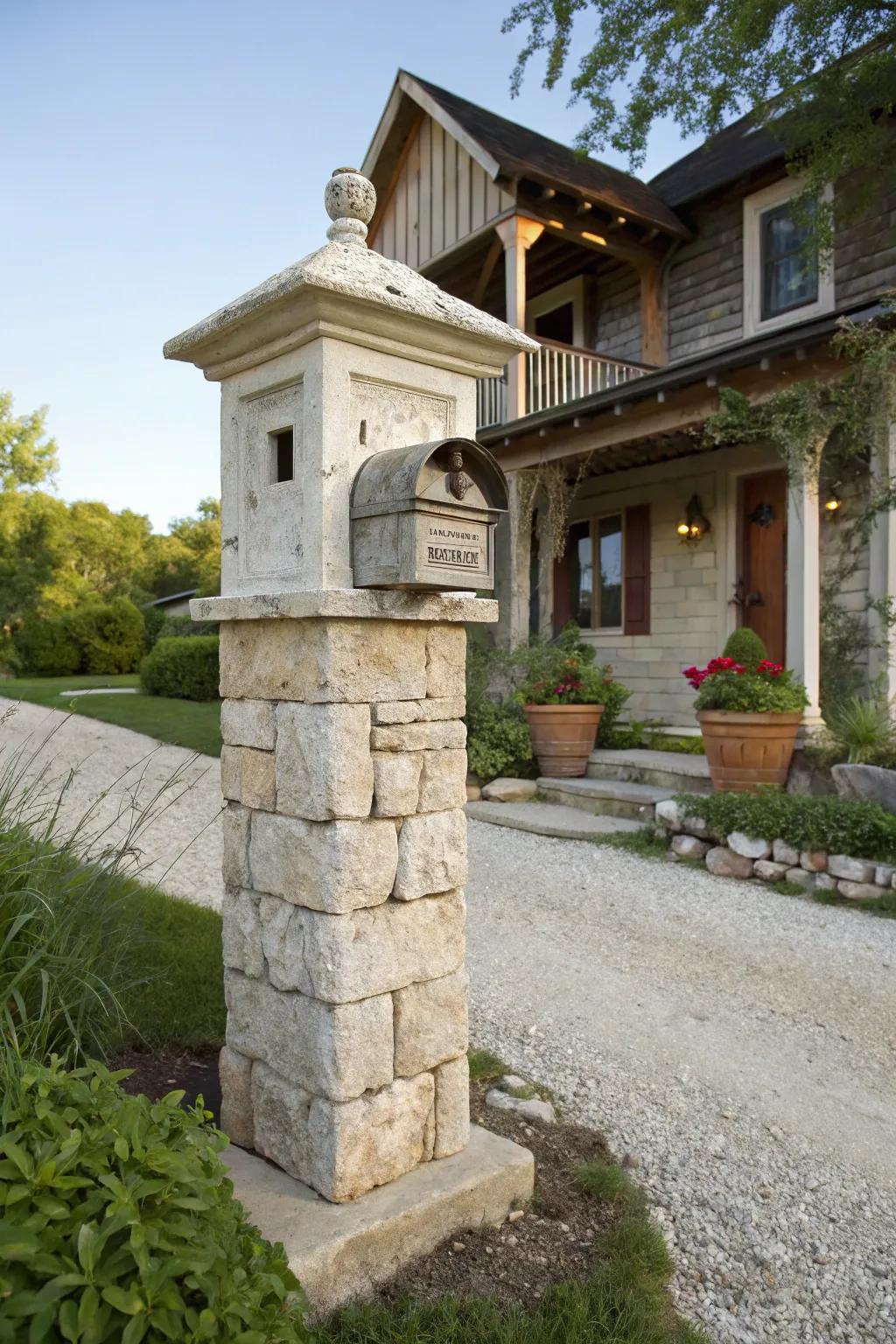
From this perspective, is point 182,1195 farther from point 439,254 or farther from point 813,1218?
point 439,254

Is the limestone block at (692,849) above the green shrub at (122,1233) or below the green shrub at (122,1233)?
below

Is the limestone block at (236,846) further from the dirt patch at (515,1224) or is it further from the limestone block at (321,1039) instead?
the dirt patch at (515,1224)

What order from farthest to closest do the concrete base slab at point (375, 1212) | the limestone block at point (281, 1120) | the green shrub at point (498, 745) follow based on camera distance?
the green shrub at point (498, 745), the limestone block at point (281, 1120), the concrete base slab at point (375, 1212)

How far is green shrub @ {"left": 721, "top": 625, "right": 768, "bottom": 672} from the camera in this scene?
6.54 m

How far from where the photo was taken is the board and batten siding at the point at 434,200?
32.1 ft

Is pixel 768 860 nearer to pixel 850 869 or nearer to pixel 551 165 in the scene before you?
pixel 850 869

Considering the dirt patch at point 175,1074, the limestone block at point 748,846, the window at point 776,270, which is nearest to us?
the dirt patch at point 175,1074

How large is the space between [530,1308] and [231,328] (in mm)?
2321

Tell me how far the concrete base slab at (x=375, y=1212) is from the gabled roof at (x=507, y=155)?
8.78 meters

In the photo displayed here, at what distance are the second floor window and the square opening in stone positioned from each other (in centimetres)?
812

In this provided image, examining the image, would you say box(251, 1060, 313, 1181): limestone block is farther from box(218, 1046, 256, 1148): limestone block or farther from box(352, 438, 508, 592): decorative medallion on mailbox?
box(352, 438, 508, 592): decorative medallion on mailbox

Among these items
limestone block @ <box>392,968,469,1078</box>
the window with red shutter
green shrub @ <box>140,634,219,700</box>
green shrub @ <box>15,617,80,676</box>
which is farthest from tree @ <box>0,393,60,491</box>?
limestone block @ <box>392,968,469,1078</box>

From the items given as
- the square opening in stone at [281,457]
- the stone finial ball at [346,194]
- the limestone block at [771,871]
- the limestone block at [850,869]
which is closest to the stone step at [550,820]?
the limestone block at [771,871]

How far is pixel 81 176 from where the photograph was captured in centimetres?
628
